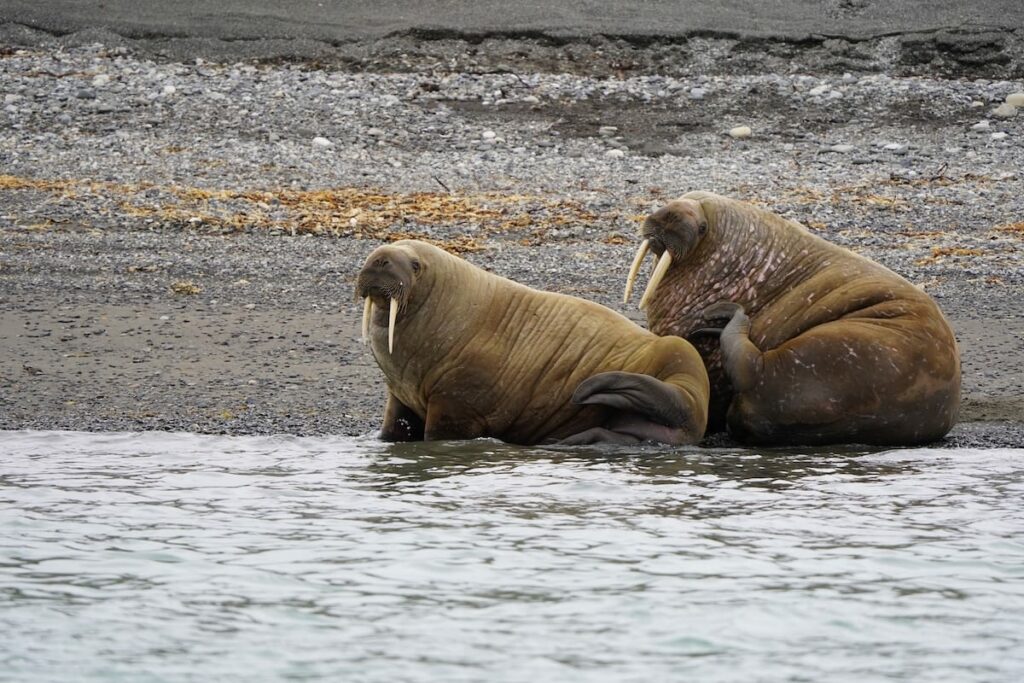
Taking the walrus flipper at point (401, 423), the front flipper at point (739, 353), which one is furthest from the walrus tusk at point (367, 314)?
the front flipper at point (739, 353)

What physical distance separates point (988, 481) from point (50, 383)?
4964 mm

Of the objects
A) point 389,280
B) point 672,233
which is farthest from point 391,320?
point 672,233

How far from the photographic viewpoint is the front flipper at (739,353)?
7172mm

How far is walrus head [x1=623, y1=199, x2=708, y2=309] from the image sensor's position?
7.64 m

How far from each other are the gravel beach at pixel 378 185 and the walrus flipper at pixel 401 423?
0.52 metres

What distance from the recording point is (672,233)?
25.1 ft

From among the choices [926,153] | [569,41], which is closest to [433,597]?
[926,153]

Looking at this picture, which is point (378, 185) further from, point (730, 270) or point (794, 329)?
point (794, 329)

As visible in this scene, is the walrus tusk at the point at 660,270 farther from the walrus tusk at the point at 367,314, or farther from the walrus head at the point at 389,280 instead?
the walrus tusk at the point at 367,314

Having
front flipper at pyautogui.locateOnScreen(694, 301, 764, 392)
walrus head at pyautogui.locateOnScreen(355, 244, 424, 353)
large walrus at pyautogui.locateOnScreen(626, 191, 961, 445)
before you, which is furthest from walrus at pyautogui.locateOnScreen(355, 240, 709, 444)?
large walrus at pyautogui.locateOnScreen(626, 191, 961, 445)

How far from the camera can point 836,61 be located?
1734 centimetres

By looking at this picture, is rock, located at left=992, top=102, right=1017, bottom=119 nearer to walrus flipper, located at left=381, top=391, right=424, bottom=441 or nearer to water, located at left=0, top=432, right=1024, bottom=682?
water, located at left=0, top=432, right=1024, bottom=682

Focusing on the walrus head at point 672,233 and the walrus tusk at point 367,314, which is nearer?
the walrus tusk at point 367,314

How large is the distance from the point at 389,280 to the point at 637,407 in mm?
1269
